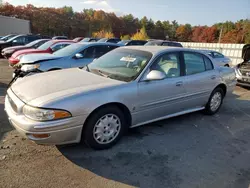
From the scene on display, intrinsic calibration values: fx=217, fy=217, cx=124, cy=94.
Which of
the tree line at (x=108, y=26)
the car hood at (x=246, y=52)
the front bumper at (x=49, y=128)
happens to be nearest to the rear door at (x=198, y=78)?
the front bumper at (x=49, y=128)

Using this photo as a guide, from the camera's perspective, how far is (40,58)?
656 centimetres

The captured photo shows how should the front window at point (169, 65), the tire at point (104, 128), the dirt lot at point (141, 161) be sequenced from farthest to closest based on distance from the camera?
the front window at point (169, 65) < the tire at point (104, 128) < the dirt lot at point (141, 161)

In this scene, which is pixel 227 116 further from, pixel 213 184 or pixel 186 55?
pixel 213 184

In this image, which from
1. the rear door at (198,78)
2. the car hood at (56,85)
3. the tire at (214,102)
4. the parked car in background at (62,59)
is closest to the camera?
the car hood at (56,85)

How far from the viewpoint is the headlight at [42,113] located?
2666 mm

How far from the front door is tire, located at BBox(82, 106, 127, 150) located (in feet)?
1.07

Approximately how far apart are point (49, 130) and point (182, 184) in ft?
5.77

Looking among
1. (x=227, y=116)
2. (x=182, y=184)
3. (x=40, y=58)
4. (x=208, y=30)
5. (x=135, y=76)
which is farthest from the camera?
(x=208, y=30)

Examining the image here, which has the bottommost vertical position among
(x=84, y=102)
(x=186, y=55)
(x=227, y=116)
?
(x=227, y=116)

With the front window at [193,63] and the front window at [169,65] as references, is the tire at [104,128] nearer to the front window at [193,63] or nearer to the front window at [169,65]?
the front window at [169,65]

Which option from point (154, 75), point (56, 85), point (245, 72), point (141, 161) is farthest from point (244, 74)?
point (56, 85)

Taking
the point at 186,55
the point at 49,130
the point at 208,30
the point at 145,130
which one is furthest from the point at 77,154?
the point at 208,30

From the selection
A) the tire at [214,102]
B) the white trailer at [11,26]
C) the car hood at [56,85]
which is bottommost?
the tire at [214,102]

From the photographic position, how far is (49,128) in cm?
269
